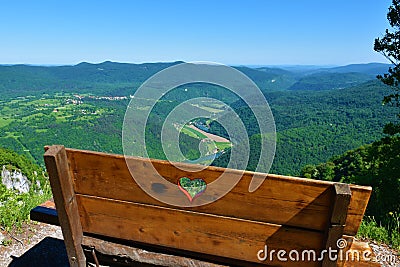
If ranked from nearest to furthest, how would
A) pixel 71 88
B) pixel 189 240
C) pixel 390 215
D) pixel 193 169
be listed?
pixel 193 169, pixel 189 240, pixel 390 215, pixel 71 88

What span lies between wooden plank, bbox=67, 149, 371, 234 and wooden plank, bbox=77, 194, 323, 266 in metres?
0.04

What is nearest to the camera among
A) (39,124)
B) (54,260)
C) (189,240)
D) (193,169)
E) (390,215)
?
(193,169)

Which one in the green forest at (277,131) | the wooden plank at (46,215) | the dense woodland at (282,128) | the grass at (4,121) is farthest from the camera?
the grass at (4,121)

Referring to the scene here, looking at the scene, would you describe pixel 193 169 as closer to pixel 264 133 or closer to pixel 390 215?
pixel 264 133

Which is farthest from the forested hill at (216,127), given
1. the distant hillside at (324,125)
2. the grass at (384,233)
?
the grass at (384,233)

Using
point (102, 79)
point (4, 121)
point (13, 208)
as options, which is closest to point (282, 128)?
point (13, 208)

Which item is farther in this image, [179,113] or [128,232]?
[179,113]

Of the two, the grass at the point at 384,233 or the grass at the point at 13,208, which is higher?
the grass at the point at 13,208

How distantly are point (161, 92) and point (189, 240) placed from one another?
29.3 inches

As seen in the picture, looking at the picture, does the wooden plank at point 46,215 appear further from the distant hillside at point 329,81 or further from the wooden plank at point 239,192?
the distant hillside at point 329,81

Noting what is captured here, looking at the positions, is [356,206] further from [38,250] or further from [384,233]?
[38,250]

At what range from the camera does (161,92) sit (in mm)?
1594

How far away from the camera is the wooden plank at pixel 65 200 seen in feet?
4.40

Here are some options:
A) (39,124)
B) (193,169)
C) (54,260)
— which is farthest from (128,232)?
(39,124)
